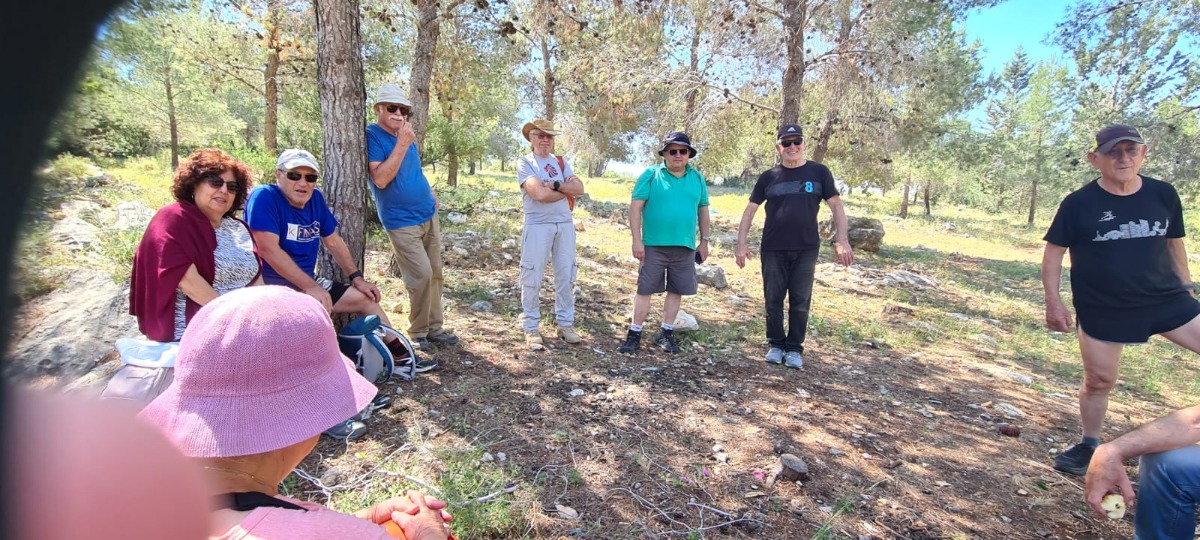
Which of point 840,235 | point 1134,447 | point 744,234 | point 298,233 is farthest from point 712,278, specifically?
point 1134,447

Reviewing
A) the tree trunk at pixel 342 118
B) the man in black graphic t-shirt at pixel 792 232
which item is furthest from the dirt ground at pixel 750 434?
the tree trunk at pixel 342 118

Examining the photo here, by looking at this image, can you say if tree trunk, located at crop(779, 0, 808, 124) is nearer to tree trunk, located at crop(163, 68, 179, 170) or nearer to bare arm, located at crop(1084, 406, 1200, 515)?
bare arm, located at crop(1084, 406, 1200, 515)

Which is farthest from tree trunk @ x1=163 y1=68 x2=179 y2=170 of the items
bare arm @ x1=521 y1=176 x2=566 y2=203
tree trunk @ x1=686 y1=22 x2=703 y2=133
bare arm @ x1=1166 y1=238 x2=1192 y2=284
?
bare arm @ x1=1166 y1=238 x2=1192 y2=284

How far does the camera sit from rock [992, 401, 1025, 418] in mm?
3836

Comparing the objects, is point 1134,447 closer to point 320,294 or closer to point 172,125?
point 320,294

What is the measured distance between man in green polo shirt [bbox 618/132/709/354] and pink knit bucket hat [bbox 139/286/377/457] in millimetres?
3371

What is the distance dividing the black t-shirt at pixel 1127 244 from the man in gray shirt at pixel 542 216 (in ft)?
10.3

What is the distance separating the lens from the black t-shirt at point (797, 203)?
13.9 ft

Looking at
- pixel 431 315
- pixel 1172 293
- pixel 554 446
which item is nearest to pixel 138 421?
pixel 554 446

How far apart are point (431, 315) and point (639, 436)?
6.67 ft

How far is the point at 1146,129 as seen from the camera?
9922 mm

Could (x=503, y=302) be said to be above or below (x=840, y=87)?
below

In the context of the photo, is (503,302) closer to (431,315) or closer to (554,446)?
(431,315)

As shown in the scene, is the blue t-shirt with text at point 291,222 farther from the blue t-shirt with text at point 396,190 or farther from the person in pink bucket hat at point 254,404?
the person in pink bucket hat at point 254,404
